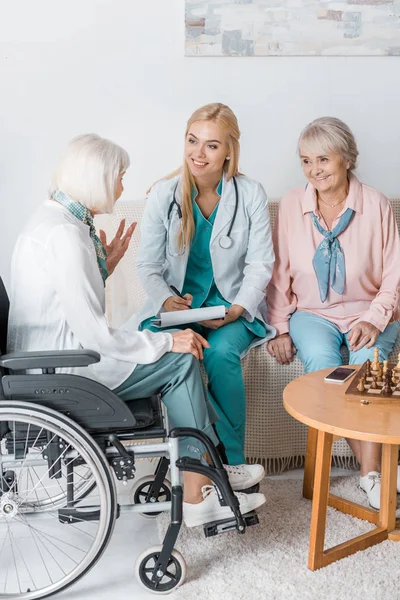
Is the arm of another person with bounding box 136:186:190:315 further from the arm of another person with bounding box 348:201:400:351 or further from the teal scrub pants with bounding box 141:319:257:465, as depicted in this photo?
the arm of another person with bounding box 348:201:400:351

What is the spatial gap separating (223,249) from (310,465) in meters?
0.75

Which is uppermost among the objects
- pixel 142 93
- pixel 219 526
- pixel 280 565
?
pixel 142 93

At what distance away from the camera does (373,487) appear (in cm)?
232

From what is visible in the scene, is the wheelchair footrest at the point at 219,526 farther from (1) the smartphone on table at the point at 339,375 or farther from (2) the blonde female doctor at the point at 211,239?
(2) the blonde female doctor at the point at 211,239

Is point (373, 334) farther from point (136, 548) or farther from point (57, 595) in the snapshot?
point (57, 595)

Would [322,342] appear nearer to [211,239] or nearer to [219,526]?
[211,239]

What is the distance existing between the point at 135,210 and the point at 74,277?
1169 mm

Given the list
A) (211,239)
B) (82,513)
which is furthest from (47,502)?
(211,239)

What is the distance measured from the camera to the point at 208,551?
2.11m

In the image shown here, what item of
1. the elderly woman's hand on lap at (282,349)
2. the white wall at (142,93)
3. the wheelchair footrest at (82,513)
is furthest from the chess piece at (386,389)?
the white wall at (142,93)

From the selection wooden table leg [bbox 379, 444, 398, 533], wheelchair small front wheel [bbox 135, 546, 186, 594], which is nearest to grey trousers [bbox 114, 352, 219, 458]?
wheelchair small front wheel [bbox 135, 546, 186, 594]

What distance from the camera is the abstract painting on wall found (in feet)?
10.3

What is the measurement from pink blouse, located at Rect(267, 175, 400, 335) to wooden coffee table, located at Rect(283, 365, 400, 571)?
434 mm

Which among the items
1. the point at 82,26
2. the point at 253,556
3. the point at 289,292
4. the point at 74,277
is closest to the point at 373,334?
the point at 289,292
